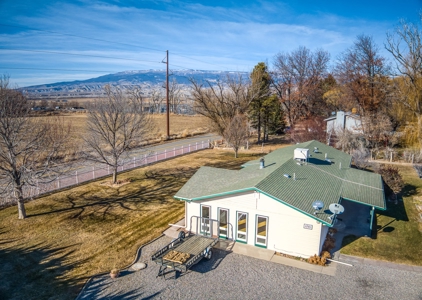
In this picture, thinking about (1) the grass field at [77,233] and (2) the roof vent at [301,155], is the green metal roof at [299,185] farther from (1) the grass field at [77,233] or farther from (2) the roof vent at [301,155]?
(1) the grass field at [77,233]

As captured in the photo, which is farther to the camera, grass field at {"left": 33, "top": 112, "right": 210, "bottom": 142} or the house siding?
grass field at {"left": 33, "top": 112, "right": 210, "bottom": 142}

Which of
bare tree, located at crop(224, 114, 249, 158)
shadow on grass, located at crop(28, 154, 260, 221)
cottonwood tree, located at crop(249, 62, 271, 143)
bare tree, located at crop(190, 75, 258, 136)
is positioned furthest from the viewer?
cottonwood tree, located at crop(249, 62, 271, 143)

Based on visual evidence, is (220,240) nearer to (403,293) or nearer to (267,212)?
(267,212)

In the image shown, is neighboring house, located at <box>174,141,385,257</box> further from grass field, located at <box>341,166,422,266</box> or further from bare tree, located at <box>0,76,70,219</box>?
bare tree, located at <box>0,76,70,219</box>

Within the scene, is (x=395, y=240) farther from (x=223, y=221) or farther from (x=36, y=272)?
(x=36, y=272)

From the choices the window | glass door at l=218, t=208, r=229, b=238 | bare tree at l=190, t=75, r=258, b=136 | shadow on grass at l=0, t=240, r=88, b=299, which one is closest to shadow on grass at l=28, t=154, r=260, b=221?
shadow on grass at l=0, t=240, r=88, b=299

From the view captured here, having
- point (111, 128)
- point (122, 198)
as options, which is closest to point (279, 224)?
point (122, 198)

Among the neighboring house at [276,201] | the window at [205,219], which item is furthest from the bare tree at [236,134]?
the window at [205,219]
